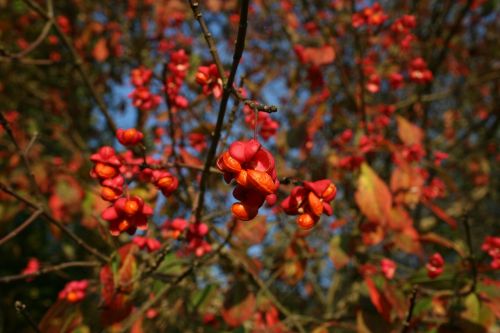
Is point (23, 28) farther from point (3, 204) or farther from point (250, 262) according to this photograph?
point (250, 262)

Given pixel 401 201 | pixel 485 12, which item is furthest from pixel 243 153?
pixel 485 12

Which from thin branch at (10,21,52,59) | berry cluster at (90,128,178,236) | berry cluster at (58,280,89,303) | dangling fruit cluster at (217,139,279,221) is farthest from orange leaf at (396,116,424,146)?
thin branch at (10,21,52,59)

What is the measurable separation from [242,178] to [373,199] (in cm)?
130

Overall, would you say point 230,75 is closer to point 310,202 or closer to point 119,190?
point 310,202

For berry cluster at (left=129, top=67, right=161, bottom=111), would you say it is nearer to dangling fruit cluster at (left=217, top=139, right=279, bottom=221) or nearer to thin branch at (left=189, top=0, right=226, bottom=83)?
thin branch at (left=189, top=0, right=226, bottom=83)

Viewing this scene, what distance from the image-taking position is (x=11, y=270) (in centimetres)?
466

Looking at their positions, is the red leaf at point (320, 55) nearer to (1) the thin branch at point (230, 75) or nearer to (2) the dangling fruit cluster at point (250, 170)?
(1) the thin branch at point (230, 75)

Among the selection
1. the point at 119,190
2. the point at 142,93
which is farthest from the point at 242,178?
the point at 142,93

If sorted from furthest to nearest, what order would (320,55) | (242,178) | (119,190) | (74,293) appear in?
(320,55) → (74,293) → (119,190) → (242,178)

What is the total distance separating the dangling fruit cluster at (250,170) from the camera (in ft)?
3.01

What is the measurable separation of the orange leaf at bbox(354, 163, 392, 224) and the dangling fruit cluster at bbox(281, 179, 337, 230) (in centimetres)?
93

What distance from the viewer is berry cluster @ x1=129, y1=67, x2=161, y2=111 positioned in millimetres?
1866

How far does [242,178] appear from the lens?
3.06 feet

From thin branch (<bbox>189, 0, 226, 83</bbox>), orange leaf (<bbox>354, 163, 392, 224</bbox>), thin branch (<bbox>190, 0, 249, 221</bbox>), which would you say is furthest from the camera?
orange leaf (<bbox>354, 163, 392, 224</bbox>)
